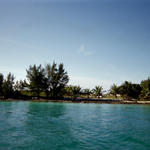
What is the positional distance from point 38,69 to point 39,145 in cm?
6194

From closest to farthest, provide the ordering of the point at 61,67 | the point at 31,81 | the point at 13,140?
the point at 13,140
the point at 31,81
the point at 61,67

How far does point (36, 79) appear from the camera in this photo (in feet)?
215

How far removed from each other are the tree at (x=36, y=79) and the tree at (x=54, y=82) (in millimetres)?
3155

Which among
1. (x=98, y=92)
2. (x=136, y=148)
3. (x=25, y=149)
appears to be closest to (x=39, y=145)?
(x=25, y=149)

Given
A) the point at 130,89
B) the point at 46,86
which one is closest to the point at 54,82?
the point at 46,86

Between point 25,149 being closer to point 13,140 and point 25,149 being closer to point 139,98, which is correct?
point 13,140

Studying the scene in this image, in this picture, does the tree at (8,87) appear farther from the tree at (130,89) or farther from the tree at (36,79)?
the tree at (130,89)

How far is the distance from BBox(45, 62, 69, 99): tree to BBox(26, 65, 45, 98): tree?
316cm

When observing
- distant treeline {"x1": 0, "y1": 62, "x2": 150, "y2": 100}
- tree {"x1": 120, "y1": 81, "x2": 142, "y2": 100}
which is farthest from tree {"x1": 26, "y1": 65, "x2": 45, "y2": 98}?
tree {"x1": 120, "y1": 81, "x2": 142, "y2": 100}

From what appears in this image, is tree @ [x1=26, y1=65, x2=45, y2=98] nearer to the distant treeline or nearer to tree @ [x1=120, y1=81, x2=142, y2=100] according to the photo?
the distant treeline

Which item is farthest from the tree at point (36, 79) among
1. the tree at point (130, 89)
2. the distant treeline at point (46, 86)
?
the tree at point (130, 89)

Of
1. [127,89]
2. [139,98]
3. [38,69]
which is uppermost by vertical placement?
[38,69]

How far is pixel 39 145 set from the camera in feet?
28.6

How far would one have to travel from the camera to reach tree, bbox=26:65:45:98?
213 feet
